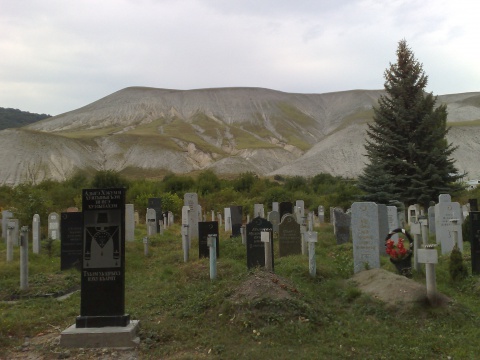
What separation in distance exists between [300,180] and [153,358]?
157ft

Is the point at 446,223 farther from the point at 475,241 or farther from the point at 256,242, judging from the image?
the point at 256,242

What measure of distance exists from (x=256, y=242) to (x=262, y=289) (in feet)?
12.6

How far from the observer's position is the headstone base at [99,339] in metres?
6.24

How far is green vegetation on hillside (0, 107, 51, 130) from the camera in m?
140

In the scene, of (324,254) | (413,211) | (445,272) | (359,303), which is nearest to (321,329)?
(359,303)

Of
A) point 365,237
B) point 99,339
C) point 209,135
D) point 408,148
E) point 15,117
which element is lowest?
point 99,339

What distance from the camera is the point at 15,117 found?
504 feet

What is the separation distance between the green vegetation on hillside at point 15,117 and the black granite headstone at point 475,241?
478 ft

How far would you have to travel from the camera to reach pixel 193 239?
57.5ft

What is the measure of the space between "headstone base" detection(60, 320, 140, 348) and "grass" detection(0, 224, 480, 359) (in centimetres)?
26

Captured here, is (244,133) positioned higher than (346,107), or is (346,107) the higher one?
(346,107)

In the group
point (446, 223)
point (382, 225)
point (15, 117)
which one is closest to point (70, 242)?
point (382, 225)

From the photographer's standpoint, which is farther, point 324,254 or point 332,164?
point 332,164

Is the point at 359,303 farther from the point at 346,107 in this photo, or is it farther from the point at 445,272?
the point at 346,107
